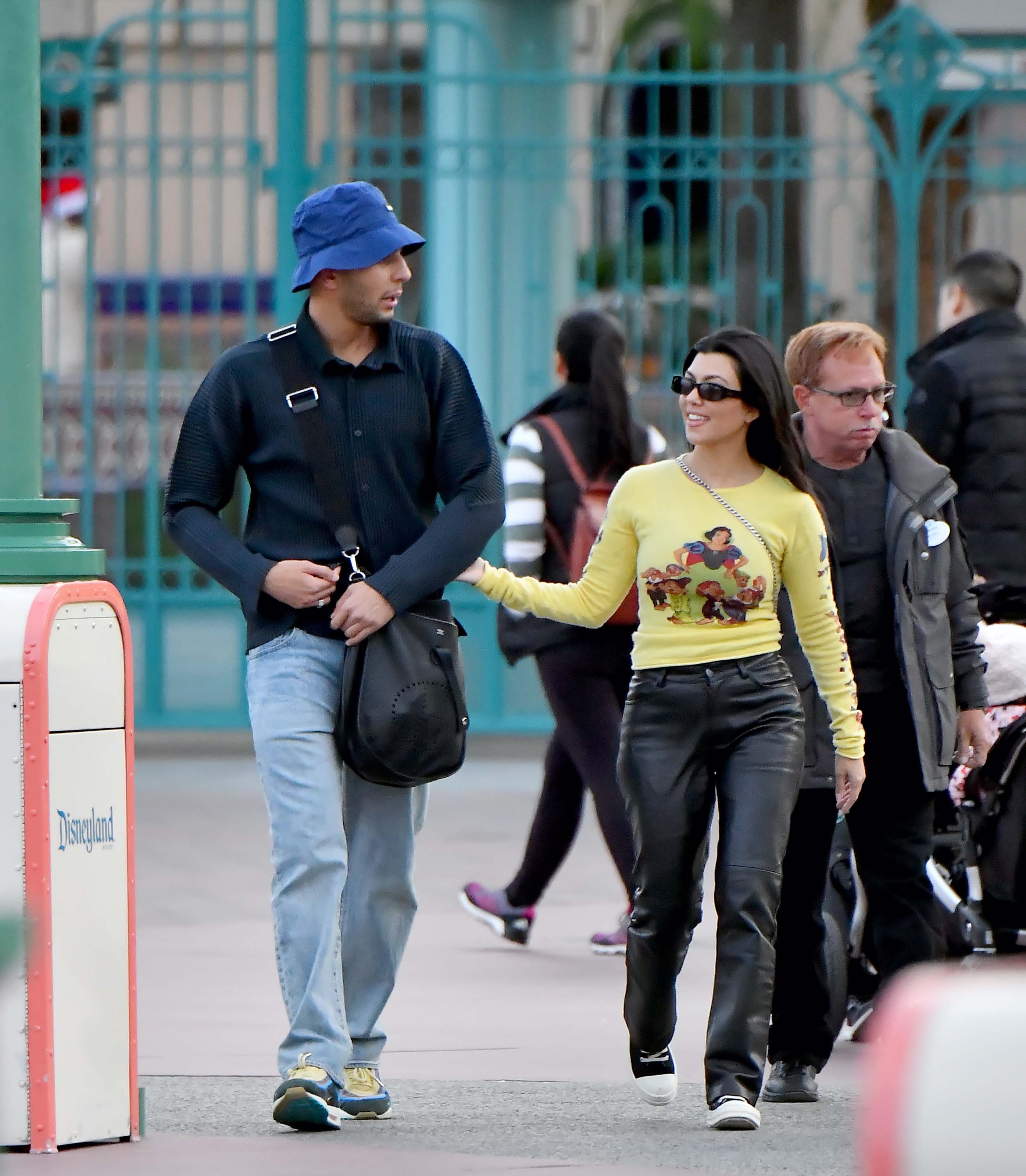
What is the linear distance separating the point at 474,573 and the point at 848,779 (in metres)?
0.89

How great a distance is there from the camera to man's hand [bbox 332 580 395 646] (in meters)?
4.91


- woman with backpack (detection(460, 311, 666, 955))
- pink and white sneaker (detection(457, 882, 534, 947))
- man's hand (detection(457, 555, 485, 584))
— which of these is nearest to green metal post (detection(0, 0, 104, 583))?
man's hand (detection(457, 555, 485, 584))

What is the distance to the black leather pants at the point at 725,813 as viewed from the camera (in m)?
4.93

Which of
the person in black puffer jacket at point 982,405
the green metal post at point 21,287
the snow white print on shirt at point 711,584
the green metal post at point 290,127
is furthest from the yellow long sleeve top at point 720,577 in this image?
the green metal post at point 290,127

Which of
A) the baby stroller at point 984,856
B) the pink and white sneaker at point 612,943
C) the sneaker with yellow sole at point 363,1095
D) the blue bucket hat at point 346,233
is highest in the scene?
the blue bucket hat at point 346,233

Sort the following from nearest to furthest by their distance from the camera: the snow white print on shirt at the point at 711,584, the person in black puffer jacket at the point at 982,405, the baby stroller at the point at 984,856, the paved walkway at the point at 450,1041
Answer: the paved walkway at the point at 450,1041
the snow white print on shirt at the point at 711,584
the baby stroller at the point at 984,856
the person in black puffer jacket at the point at 982,405

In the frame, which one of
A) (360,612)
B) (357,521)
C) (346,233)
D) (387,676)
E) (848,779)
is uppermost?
(346,233)

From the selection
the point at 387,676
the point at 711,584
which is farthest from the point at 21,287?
Answer: the point at 711,584

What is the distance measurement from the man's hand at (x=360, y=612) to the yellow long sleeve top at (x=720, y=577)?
0.70ft

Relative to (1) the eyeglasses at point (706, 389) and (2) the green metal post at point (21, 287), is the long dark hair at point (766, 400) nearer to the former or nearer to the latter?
(1) the eyeglasses at point (706, 389)

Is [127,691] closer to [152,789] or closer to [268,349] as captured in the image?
[268,349]

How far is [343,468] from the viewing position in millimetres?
5043

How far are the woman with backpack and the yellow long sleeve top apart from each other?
191 cm

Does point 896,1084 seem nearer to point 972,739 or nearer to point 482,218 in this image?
point 972,739
